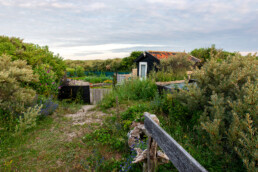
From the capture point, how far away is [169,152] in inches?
80.9

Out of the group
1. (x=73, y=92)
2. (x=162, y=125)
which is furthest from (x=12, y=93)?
(x=73, y=92)

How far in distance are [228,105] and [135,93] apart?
4654 mm

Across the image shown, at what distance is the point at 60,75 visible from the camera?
36.0ft

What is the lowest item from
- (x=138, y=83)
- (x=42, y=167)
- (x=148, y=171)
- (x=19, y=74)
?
(x=42, y=167)

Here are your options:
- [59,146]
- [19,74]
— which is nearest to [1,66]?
[19,74]

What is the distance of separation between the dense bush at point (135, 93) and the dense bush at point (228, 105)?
2.49 meters

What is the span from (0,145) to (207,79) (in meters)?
5.91

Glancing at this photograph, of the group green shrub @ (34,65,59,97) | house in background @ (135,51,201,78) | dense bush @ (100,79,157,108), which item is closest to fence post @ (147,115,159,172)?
dense bush @ (100,79,157,108)

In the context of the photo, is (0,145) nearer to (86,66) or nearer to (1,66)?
(1,66)

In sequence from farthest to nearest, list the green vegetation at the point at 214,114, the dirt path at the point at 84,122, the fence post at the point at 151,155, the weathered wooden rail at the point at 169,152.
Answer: the dirt path at the point at 84,122, the green vegetation at the point at 214,114, the fence post at the point at 151,155, the weathered wooden rail at the point at 169,152

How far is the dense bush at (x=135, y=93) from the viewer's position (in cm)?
771

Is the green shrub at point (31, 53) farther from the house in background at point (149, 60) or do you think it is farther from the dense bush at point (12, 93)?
the house in background at point (149, 60)

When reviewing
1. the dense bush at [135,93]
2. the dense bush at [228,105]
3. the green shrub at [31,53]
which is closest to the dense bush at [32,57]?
the green shrub at [31,53]

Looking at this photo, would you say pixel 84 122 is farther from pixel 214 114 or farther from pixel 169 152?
pixel 169 152
